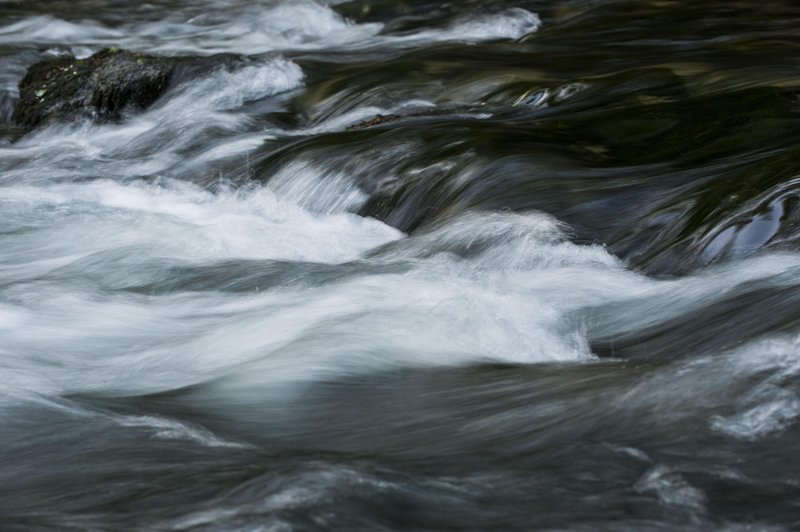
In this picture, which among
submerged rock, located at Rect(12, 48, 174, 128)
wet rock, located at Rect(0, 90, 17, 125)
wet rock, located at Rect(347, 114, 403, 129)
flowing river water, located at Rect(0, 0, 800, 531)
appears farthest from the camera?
wet rock, located at Rect(0, 90, 17, 125)

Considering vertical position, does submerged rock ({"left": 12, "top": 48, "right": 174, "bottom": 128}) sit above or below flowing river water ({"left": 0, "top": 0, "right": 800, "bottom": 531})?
above

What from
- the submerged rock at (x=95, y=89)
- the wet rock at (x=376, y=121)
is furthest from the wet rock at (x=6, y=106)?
the wet rock at (x=376, y=121)

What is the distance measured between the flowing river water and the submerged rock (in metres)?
0.15

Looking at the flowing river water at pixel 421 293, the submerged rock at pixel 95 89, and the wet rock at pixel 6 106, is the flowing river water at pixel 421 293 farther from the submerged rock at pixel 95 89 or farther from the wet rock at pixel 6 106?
the submerged rock at pixel 95 89

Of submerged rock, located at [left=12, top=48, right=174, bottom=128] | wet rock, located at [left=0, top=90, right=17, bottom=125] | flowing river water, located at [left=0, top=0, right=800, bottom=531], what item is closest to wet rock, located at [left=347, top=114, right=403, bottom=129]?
flowing river water, located at [left=0, top=0, right=800, bottom=531]

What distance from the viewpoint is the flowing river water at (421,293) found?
111 inches

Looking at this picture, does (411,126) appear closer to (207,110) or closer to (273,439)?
(207,110)

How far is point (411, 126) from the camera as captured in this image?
7.29 m

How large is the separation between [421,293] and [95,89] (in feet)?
18.3

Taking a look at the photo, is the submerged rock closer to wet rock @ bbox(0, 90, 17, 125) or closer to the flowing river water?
the flowing river water

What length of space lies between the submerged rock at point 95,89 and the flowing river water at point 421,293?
15 centimetres

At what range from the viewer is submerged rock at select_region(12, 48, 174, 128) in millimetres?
9461

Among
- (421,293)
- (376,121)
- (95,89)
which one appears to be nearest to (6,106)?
(95,89)

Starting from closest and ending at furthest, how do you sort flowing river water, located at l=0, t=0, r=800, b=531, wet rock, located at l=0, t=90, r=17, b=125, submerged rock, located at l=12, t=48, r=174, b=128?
flowing river water, located at l=0, t=0, r=800, b=531 → submerged rock, located at l=12, t=48, r=174, b=128 → wet rock, located at l=0, t=90, r=17, b=125
